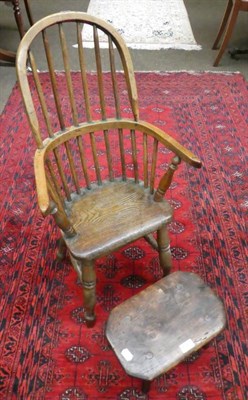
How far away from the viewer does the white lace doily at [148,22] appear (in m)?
4.02

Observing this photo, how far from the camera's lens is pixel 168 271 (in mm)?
1894

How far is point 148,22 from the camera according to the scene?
4301mm

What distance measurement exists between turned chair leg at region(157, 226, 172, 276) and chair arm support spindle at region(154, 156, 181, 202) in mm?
140

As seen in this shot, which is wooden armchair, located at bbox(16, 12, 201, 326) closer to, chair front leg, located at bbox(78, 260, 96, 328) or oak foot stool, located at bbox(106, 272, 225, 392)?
chair front leg, located at bbox(78, 260, 96, 328)

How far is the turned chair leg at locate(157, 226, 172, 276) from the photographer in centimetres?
173

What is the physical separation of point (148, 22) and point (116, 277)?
333cm

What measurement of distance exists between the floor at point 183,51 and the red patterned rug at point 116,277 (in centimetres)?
79

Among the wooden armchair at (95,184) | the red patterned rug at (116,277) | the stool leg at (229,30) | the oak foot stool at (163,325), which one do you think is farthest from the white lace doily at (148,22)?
the oak foot stool at (163,325)

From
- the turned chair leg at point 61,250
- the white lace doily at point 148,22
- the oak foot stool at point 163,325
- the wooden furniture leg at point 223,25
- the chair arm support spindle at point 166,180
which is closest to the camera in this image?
the oak foot stool at point 163,325

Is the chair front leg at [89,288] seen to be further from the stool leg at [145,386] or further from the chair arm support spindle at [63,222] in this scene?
the stool leg at [145,386]

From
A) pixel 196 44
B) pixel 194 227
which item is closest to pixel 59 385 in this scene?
pixel 194 227

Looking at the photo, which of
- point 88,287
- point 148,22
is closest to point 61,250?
point 88,287

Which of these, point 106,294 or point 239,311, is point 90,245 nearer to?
point 106,294

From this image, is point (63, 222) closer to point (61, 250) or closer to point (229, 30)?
point (61, 250)
